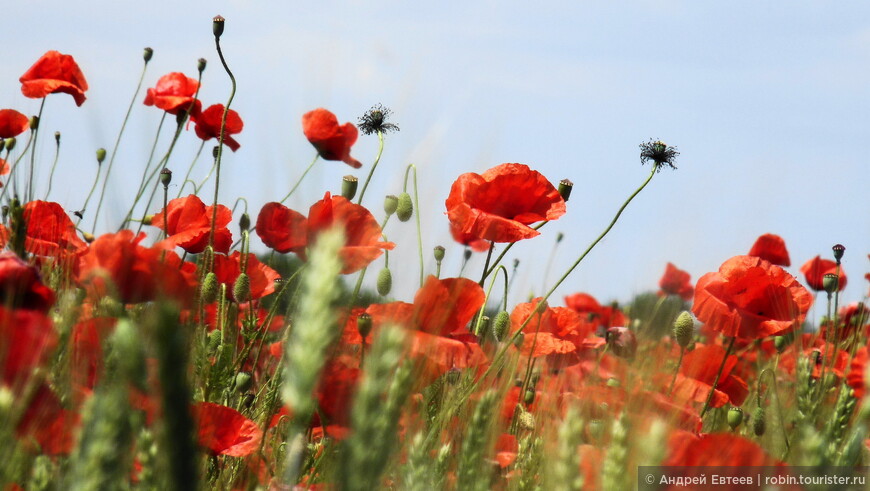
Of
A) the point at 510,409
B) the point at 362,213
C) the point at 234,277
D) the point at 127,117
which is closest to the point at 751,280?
the point at 510,409

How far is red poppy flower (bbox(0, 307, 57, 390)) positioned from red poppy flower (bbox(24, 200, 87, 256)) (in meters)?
0.91

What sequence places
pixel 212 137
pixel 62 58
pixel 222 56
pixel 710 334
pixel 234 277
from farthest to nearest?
pixel 710 334
pixel 62 58
pixel 212 137
pixel 222 56
pixel 234 277

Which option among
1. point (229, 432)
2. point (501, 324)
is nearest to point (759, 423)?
point (501, 324)

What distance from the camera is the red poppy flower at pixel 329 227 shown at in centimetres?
167

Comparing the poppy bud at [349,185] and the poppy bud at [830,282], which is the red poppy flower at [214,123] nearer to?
the poppy bud at [349,185]

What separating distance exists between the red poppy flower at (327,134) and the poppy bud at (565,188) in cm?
58

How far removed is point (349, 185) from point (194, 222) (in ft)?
1.18

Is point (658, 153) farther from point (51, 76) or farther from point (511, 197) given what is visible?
point (51, 76)

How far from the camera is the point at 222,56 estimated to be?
220 cm

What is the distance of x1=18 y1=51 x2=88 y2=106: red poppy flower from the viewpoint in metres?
2.87

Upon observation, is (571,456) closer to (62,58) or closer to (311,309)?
(311,309)

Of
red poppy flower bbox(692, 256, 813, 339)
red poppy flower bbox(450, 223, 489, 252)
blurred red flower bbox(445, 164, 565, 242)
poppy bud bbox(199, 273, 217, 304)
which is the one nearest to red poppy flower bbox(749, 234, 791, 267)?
red poppy flower bbox(450, 223, 489, 252)

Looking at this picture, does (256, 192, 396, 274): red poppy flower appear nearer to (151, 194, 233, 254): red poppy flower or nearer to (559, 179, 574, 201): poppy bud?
(151, 194, 233, 254): red poppy flower

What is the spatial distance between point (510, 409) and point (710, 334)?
1.77 meters
